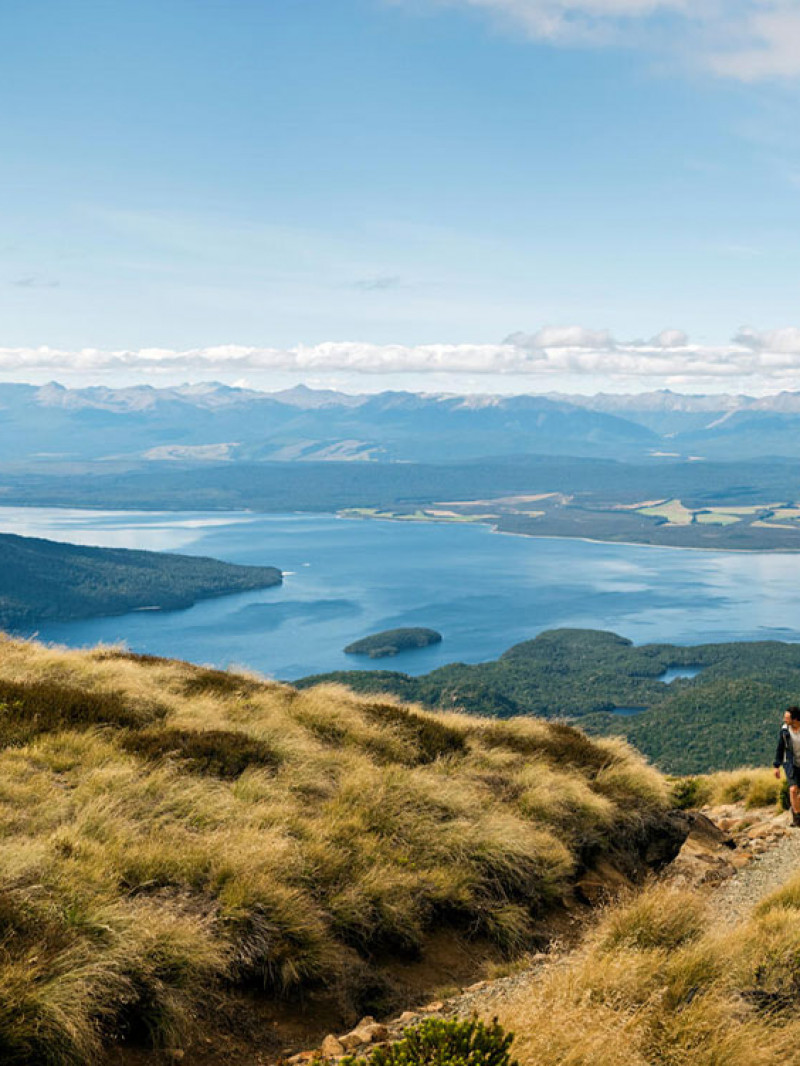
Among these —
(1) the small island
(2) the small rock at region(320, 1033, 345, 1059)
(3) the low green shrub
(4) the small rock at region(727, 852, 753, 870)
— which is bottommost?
(1) the small island

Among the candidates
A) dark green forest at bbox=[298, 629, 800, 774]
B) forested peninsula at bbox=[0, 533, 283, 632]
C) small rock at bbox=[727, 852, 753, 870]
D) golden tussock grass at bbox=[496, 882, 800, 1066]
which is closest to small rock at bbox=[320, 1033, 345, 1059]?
golden tussock grass at bbox=[496, 882, 800, 1066]

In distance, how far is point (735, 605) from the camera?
192 metres

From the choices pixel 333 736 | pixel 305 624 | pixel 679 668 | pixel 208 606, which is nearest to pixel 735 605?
pixel 679 668

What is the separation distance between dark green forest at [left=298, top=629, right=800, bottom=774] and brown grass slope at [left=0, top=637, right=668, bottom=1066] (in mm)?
28675

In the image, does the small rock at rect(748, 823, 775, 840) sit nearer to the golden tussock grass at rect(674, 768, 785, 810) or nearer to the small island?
the golden tussock grass at rect(674, 768, 785, 810)

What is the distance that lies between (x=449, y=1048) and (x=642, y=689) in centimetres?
12200

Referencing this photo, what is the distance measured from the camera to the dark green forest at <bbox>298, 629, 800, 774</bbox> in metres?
67.8

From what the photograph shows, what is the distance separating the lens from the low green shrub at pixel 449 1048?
4934 millimetres

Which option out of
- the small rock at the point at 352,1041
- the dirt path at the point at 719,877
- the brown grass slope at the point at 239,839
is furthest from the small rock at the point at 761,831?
the small rock at the point at 352,1041

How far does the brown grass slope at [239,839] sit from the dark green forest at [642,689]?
28675 millimetres

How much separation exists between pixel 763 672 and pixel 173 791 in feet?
404

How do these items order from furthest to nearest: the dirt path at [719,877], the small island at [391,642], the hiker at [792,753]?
the small island at [391,642], the hiker at [792,753], the dirt path at [719,877]

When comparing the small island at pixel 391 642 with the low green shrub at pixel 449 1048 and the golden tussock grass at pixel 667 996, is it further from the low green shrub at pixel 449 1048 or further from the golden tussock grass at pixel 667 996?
the low green shrub at pixel 449 1048

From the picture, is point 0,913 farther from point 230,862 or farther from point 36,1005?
point 230,862
